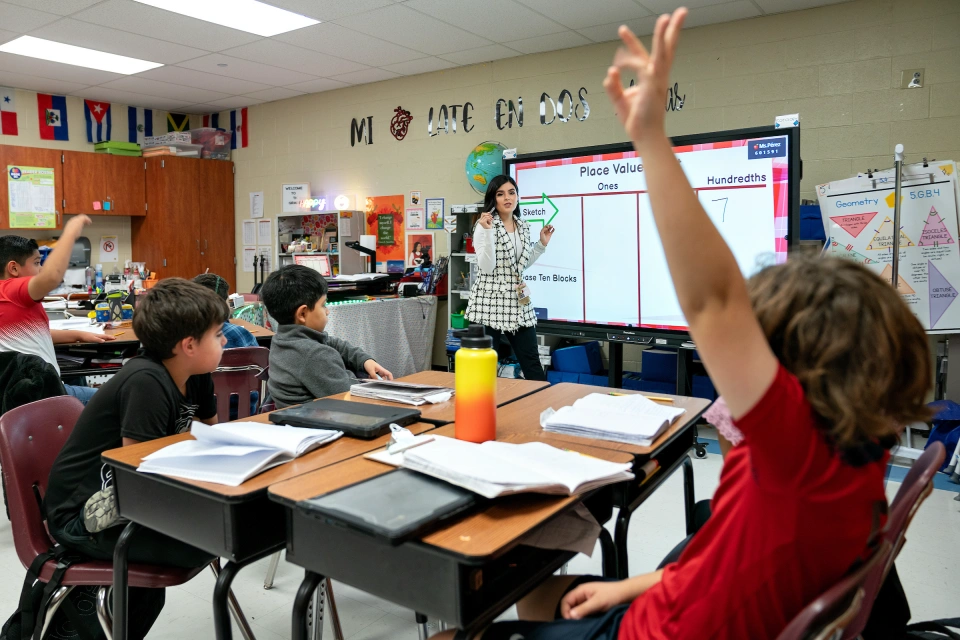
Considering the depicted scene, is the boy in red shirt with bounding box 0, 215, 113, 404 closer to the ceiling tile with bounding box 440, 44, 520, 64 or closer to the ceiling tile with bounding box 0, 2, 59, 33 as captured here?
the ceiling tile with bounding box 0, 2, 59, 33

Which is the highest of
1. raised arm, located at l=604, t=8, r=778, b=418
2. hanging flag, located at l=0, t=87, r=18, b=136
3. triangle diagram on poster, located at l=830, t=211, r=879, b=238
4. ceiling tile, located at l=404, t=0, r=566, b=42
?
ceiling tile, located at l=404, t=0, r=566, b=42

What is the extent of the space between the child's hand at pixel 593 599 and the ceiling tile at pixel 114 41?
5186mm

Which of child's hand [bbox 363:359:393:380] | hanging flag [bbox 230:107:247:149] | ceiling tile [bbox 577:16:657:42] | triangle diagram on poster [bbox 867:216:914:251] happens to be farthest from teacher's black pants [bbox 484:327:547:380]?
hanging flag [bbox 230:107:247:149]

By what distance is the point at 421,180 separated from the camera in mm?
6148

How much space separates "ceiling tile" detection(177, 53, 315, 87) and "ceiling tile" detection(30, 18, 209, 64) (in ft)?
0.42

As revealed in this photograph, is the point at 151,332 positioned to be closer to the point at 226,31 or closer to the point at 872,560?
the point at 872,560

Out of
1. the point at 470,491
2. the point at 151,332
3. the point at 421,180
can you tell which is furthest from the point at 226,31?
the point at 470,491

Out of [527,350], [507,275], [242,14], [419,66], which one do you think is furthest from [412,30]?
[527,350]

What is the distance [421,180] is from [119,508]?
5025 millimetres

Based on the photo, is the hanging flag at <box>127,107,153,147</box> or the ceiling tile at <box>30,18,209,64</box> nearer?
the ceiling tile at <box>30,18,209,64</box>

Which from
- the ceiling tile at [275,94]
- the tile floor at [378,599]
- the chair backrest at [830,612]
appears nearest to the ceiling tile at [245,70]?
the ceiling tile at [275,94]

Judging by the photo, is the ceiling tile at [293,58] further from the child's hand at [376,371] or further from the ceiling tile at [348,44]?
the child's hand at [376,371]

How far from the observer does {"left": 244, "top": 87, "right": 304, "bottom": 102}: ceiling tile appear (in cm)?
671

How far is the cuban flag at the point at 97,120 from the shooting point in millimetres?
7113
